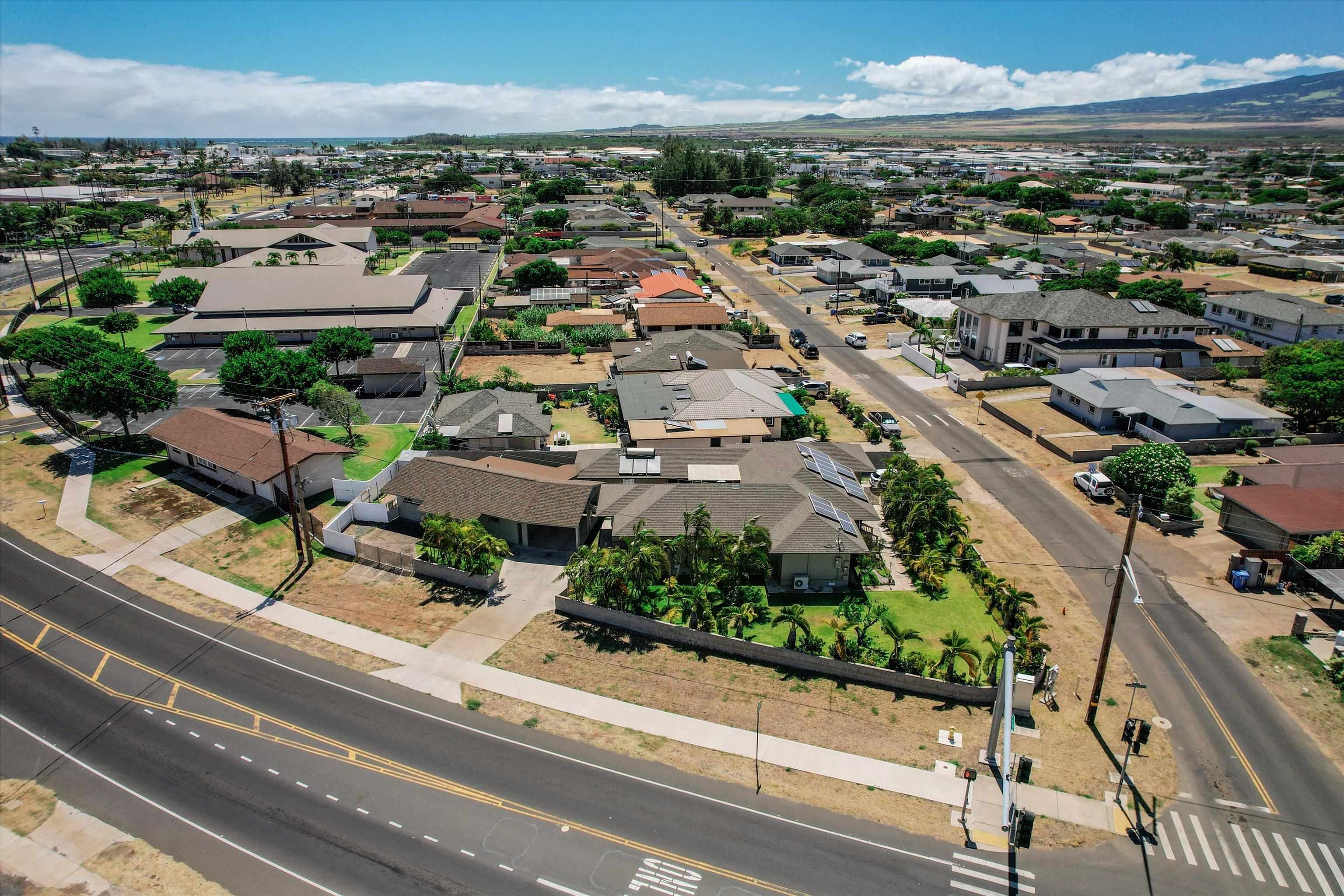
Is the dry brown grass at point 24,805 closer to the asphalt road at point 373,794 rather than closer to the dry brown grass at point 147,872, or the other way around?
the asphalt road at point 373,794

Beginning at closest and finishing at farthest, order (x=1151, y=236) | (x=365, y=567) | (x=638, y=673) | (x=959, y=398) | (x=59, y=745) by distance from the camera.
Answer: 1. (x=59, y=745)
2. (x=638, y=673)
3. (x=365, y=567)
4. (x=959, y=398)
5. (x=1151, y=236)

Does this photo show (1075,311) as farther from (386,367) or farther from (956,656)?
(386,367)

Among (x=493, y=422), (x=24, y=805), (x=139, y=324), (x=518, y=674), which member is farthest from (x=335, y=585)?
(x=139, y=324)

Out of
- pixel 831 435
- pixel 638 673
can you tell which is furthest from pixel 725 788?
pixel 831 435

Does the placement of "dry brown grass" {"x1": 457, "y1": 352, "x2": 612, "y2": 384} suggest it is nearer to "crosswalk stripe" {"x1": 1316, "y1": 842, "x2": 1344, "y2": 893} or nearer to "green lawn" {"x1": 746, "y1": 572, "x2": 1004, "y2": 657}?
"green lawn" {"x1": 746, "y1": 572, "x2": 1004, "y2": 657}

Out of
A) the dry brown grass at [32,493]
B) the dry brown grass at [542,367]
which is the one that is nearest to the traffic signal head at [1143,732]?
the dry brown grass at [32,493]

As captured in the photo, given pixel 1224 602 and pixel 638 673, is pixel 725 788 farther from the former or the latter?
pixel 1224 602

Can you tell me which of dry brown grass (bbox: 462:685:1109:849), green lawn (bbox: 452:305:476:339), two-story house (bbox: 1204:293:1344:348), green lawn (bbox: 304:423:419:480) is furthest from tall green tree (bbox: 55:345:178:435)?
two-story house (bbox: 1204:293:1344:348)
